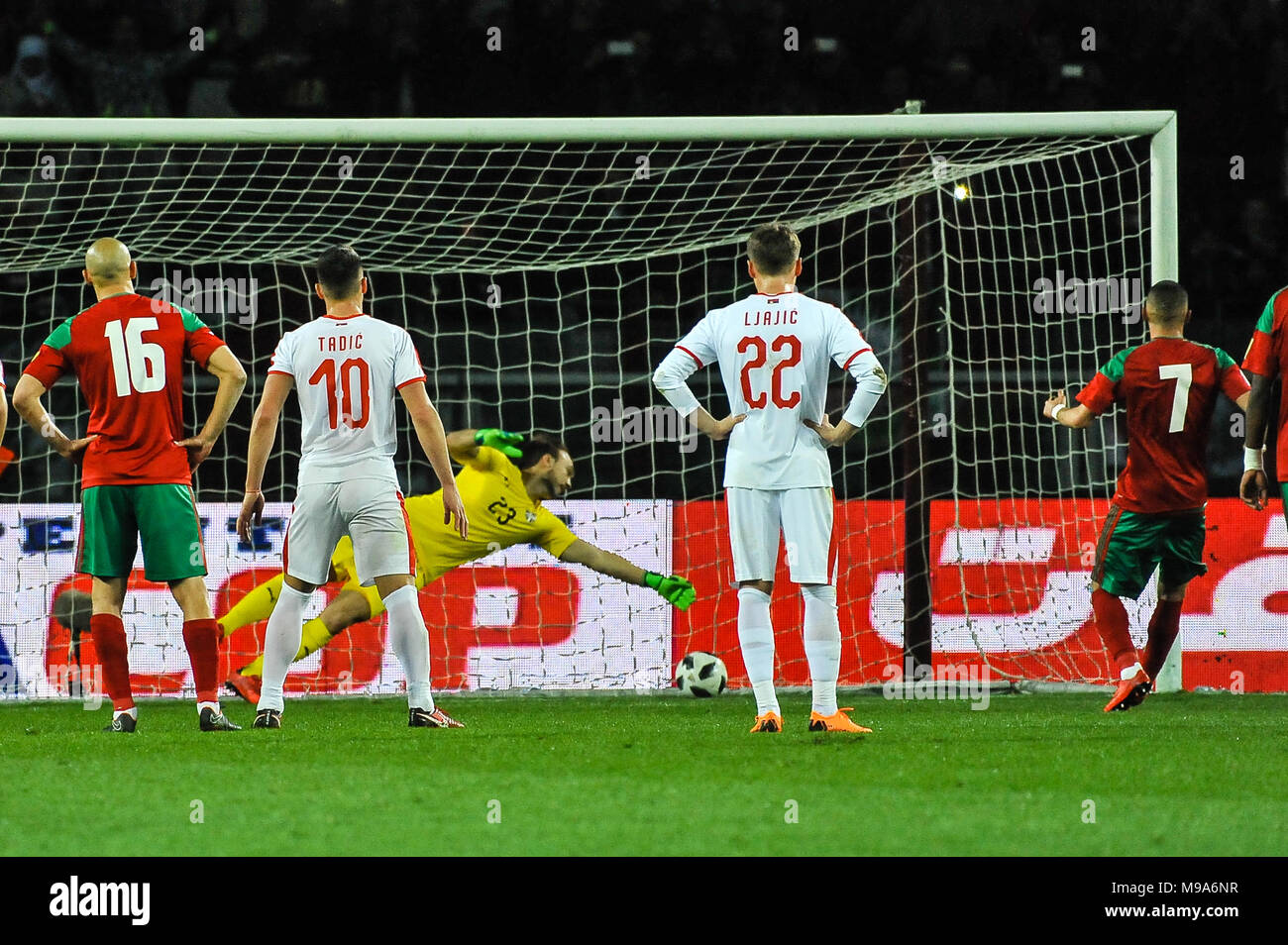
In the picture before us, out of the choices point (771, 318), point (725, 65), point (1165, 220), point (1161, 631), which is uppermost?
point (725, 65)

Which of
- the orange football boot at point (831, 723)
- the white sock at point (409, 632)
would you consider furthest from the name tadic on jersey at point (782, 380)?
the white sock at point (409, 632)

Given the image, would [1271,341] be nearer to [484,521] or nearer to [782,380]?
[782,380]

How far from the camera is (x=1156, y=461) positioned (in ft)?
21.3

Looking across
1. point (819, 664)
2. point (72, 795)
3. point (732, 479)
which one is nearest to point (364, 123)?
point (732, 479)

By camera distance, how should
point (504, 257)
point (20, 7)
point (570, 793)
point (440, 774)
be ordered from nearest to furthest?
1. point (570, 793)
2. point (440, 774)
3. point (504, 257)
4. point (20, 7)

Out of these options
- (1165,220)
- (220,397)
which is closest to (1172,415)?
(1165,220)

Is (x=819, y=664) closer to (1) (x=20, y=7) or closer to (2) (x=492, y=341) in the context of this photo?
(2) (x=492, y=341)

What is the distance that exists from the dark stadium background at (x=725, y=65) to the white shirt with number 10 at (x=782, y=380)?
20.8ft

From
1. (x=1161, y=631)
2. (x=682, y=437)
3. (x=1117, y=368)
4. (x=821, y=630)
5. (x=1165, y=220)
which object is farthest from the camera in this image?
(x=682, y=437)

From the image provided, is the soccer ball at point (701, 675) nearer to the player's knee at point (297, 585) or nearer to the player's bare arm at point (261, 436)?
the player's knee at point (297, 585)

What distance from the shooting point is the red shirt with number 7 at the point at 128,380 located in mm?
5676

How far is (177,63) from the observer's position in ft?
40.8

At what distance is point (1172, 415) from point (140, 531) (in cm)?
405
